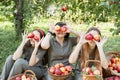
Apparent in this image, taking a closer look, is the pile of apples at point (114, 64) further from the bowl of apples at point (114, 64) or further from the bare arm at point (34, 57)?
the bare arm at point (34, 57)

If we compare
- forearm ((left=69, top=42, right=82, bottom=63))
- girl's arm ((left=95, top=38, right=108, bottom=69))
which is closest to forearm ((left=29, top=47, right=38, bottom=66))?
forearm ((left=69, top=42, right=82, bottom=63))

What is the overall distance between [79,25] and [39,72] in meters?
6.92

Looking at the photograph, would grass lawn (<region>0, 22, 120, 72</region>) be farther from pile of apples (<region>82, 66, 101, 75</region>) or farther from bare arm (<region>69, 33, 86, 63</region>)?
pile of apples (<region>82, 66, 101, 75</region>)

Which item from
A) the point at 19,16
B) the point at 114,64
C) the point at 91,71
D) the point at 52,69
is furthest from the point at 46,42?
the point at 19,16

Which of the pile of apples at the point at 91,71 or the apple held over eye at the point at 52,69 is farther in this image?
the apple held over eye at the point at 52,69

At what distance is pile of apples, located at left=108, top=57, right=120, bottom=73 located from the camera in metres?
4.66

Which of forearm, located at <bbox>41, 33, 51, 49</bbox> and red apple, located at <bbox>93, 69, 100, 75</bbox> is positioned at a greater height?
forearm, located at <bbox>41, 33, 51, 49</bbox>

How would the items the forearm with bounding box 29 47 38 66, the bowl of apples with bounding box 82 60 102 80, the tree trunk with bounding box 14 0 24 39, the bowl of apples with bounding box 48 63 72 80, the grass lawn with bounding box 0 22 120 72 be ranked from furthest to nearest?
the tree trunk with bounding box 14 0 24 39 < the grass lawn with bounding box 0 22 120 72 < the forearm with bounding box 29 47 38 66 < the bowl of apples with bounding box 48 63 72 80 < the bowl of apples with bounding box 82 60 102 80

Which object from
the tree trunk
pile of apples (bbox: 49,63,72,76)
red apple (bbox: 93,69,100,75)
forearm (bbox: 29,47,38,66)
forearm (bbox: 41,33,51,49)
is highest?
the tree trunk

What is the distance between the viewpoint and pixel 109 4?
4629mm

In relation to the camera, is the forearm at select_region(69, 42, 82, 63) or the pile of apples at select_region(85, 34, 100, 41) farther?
the forearm at select_region(69, 42, 82, 63)

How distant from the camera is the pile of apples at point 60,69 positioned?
173 inches

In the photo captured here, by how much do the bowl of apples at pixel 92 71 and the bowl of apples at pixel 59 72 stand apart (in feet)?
0.75

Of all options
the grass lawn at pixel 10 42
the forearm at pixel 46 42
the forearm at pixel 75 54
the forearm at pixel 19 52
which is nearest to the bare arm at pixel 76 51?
the forearm at pixel 75 54
